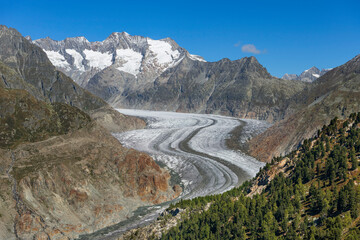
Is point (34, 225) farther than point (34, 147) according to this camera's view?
No

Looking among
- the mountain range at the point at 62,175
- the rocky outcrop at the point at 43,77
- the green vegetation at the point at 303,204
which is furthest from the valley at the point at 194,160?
the rocky outcrop at the point at 43,77

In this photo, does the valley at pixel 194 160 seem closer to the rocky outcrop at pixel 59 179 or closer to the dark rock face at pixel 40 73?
the rocky outcrop at pixel 59 179

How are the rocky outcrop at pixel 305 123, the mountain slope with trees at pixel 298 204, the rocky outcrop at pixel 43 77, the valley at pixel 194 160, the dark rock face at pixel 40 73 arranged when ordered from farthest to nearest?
the dark rock face at pixel 40 73
the rocky outcrop at pixel 43 77
the rocky outcrop at pixel 305 123
the valley at pixel 194 160
the mountain slope with trees at pixel 298 204

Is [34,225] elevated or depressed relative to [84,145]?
depressed

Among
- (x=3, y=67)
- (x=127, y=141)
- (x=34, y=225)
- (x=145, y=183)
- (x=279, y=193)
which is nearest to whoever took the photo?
(x=279, y=193)

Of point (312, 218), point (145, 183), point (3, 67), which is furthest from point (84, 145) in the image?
point (3, 67)

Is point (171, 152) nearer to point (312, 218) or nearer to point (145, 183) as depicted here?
point (145, 183)

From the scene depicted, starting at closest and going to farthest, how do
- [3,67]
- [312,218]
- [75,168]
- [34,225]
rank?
1. [312,218]
2. [34,225]
3. [75,168]
4. [3,67]

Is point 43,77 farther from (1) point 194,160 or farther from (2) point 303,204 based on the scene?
(2) point 303,204
